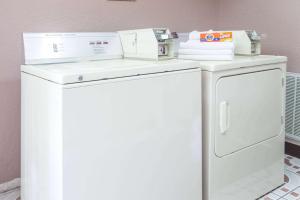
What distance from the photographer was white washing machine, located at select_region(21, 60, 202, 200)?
1.30 meters

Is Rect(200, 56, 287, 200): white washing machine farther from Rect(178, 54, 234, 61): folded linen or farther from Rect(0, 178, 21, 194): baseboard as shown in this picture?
Rect(0, 178, 21, 194): baseboard

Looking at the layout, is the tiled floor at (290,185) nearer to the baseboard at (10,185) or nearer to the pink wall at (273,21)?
the pink wall at (273,21)

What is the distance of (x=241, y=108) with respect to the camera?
73.4 inches

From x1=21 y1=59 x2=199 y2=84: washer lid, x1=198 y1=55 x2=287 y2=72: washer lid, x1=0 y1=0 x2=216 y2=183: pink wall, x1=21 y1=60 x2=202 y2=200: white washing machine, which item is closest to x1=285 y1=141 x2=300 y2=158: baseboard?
x1=198 y1=55 x2=287 y2=72: washer lid

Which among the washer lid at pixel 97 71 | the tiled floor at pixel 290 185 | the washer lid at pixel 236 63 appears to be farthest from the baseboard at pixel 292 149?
the washer lid at pixel 97 71

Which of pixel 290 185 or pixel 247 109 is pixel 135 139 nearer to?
pixel 247 109

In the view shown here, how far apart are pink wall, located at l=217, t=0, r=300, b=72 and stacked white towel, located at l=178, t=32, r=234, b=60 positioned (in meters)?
0.85

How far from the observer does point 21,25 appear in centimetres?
188

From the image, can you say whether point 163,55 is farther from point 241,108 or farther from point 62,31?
point 62,31

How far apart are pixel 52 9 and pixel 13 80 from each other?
0.49 metres

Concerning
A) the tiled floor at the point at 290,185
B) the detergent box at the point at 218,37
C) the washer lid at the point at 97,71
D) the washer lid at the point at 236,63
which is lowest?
the tiled floor at the point at 290,185

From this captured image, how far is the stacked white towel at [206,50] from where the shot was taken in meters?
1.87

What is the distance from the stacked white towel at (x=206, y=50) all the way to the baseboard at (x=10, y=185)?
1.30 meters

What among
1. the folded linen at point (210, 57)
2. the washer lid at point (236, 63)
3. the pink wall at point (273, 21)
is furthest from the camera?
the pink wall at point (273, 21)
